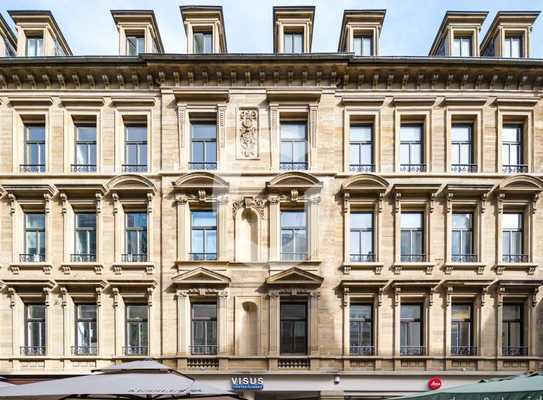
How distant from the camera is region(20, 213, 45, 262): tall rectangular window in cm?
1709

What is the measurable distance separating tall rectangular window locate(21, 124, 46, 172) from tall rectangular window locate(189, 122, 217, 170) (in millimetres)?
5727

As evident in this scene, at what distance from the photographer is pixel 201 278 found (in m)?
16.5

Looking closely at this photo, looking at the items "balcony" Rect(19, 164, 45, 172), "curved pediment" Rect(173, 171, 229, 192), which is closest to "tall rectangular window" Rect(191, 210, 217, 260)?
"curved pediment" Rect(173, 171, 229, 192)

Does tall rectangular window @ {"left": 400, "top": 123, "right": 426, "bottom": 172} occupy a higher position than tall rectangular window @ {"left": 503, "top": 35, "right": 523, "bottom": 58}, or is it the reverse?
tall rectangular window @ {"left": 503, "top": 35, "right": 523, "bottom": 58}

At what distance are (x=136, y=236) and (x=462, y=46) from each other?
14635 millimetres

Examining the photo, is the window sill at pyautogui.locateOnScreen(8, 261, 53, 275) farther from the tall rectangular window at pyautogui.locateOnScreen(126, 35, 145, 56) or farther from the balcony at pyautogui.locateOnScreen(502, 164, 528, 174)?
the balcony at pyautogui.locateOnScreen(502, 164, 528, 174)

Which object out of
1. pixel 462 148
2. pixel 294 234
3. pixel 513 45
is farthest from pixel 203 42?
pixel 513 45

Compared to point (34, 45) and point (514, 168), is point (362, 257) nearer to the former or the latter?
point (514, 168)

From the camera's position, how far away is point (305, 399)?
653 inches

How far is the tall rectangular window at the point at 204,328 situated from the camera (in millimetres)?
16625

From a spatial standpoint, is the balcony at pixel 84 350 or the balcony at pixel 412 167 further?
the balcony at pixel 412 167

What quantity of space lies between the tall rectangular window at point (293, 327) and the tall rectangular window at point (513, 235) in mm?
7859

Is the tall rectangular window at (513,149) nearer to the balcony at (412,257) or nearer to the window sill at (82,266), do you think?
the balcony at (412,257)

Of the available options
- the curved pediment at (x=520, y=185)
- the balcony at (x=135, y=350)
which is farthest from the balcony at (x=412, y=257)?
the balcony at (x=135, y=350)
